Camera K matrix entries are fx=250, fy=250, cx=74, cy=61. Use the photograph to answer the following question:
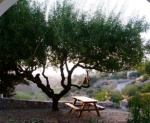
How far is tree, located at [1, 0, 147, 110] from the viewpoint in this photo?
20.4 ft

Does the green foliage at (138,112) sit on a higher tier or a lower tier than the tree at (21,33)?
lower

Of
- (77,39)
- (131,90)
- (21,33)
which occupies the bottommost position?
(131,90)

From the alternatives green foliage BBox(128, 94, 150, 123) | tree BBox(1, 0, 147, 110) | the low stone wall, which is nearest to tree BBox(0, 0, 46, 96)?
tree BBox(1, 0, 147, 110)

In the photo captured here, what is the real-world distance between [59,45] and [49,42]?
309 mm

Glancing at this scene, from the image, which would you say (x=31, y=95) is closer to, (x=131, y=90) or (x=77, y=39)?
(x=131, y=90)

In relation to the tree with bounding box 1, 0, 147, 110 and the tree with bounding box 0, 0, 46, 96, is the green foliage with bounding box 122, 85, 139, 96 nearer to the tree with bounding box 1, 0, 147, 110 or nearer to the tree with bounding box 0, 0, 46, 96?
the tree with bounding box 1, 0, 147, 110

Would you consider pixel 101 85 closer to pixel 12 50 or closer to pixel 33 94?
pixel 33 94

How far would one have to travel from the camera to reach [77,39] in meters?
6.24

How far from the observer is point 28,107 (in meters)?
8.23

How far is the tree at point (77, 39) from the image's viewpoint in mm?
6219

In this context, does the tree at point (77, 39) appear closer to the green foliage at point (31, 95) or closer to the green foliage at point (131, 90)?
the green foliage at point (31, 95)

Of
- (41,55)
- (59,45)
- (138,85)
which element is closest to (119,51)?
(59,45)

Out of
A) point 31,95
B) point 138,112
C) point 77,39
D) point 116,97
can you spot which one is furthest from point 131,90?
point 138,112

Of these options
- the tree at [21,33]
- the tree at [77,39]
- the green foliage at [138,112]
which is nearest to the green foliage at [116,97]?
the tree at [77,39]
